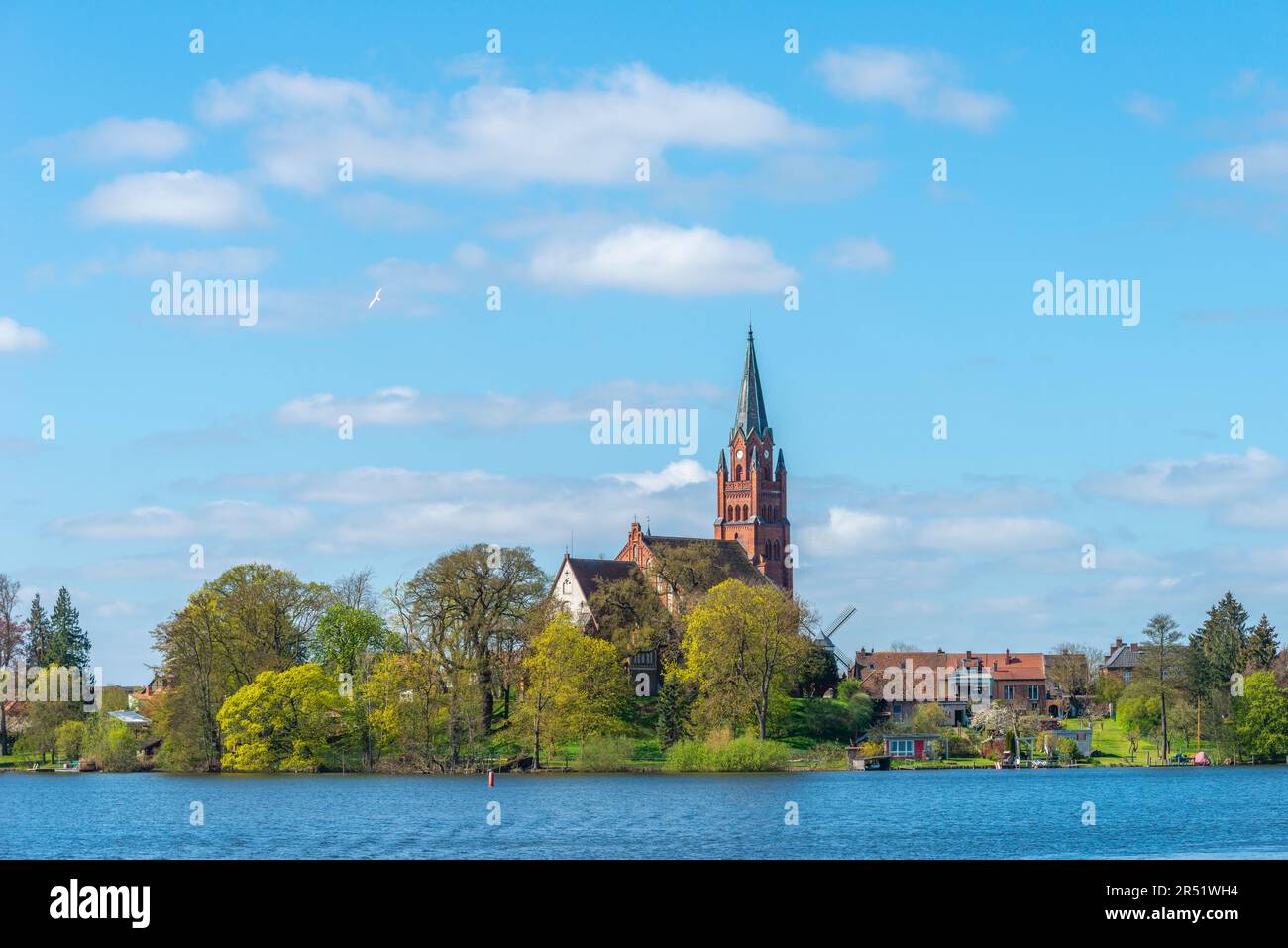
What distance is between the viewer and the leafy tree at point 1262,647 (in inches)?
4434

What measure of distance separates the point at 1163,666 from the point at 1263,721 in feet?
25.4

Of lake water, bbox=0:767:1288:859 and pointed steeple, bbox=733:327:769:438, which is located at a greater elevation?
pointed steeple, bbox=733:327:769:438

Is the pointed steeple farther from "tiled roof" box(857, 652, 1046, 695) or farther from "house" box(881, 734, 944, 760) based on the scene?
"house" box(881, 734, 944, 760)

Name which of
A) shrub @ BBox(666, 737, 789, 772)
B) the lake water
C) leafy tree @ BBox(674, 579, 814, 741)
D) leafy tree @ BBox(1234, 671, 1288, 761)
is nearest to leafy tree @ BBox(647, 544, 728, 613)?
leafy tree @ BBox(674, 579, 814, 741)

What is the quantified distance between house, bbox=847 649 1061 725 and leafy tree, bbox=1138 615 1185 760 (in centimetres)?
1204

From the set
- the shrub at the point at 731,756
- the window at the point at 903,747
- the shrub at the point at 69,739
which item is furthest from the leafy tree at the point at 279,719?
the window at the point at 903,747

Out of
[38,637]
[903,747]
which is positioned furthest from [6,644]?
[903,747]

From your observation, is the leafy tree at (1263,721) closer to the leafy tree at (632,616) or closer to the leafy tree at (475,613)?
the leafy tree at (632,616)

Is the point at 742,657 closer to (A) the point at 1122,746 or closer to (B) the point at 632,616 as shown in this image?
(B) the point at 632,616

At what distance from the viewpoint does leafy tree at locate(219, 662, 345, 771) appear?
9112cm

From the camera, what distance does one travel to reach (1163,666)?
107 m

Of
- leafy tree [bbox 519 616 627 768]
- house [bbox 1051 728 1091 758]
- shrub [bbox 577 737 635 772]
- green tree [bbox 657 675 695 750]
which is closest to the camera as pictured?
shrub [bbox 577 737 635 772]
